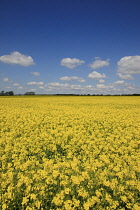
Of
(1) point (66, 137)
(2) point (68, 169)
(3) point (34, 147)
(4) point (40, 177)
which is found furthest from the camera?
(1) point (66, 137)

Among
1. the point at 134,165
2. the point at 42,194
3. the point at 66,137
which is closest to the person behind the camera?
the point at 42,194

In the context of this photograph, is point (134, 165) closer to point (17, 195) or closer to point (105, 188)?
point (105, 188)

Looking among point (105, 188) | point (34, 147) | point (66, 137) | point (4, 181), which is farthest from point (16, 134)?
point (105, 188)

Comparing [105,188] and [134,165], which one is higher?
[134,165]

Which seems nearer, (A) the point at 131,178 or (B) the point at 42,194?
(B) the point at 42,194

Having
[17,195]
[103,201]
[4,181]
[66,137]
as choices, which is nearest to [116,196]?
[103,201]

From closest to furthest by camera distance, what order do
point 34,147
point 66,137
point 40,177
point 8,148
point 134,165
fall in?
1. point 40,177
2. point 134,165
3. point 8,148
4. point 34,147
5. point 66,137

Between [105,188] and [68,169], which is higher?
[68,169]

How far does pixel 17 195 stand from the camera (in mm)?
3719

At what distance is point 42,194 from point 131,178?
2.33 m

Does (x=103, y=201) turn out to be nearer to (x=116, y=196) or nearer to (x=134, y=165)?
(x=116, y=196)

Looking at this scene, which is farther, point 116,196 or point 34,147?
Result: point 34,147

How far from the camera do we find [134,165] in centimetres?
477

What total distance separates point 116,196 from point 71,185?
1056 mm
